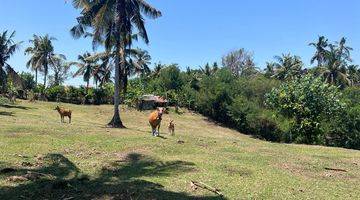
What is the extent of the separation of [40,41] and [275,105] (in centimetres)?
5236

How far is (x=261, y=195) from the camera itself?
1501cm

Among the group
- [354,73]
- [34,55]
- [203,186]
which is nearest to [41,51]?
Result: [34,55]

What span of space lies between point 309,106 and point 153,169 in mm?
35839

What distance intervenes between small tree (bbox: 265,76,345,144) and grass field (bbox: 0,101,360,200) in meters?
23.5

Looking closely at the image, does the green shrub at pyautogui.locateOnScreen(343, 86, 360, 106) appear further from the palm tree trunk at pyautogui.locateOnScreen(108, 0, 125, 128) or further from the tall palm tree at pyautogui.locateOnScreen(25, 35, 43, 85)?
the tall palm tree at pyautogui.locateOnScreen(25, 35, 43, 85)

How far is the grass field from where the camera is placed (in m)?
14.6

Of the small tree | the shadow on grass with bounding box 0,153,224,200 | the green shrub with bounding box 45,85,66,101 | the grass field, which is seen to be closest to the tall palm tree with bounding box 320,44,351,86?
the small tree

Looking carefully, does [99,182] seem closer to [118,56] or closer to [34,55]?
[118,56]

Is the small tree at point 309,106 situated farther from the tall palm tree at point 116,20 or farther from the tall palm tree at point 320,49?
the tall palm tree at point 320,49

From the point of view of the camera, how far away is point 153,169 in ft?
60.7

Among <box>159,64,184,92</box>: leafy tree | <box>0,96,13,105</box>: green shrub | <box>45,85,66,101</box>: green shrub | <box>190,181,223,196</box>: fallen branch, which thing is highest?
<box>159,64,184,92</box>: leafy tree

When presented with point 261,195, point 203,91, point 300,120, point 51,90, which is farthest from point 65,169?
point 51,90

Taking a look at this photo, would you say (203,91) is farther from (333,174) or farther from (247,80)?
(333,174)

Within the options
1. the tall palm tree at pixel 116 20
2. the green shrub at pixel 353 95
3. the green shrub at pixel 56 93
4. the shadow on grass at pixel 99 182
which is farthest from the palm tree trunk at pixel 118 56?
the green shrub at pixel 56 93
